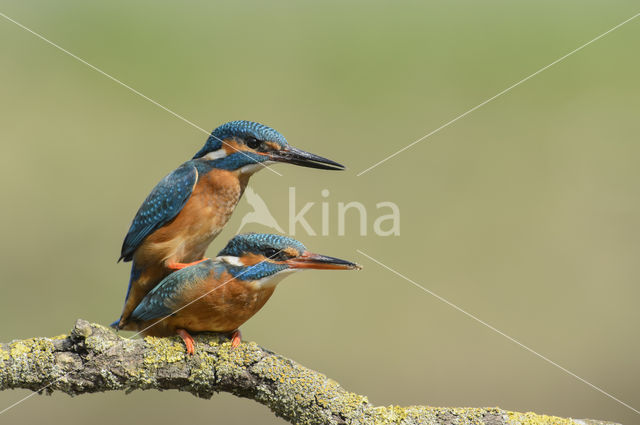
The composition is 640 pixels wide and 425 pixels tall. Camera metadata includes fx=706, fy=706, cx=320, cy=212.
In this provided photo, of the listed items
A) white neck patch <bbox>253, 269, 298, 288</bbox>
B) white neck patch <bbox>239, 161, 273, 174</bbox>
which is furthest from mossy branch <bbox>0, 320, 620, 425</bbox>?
white neck patch <bbox>239, 161, 273, 174</bbox>

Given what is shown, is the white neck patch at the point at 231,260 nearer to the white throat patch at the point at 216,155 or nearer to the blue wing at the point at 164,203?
the blue wing at the point at 164,203

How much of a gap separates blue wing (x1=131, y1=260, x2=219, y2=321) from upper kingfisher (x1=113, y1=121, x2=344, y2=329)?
12cm

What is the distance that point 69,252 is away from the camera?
29.6 feet

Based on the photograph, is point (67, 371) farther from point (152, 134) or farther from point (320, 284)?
point (152, 134)

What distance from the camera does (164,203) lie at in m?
3.52

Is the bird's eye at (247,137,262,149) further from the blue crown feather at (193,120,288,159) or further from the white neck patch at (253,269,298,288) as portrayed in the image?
the white neck patch at (253,269,298,288)

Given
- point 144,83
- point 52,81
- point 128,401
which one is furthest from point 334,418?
point 52,81

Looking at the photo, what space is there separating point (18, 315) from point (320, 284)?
3787 mm

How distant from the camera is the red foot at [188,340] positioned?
10.5ft

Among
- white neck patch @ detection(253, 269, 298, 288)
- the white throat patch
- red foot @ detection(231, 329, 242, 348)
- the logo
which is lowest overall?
red foot @ detection(231, 329, 242, 348)

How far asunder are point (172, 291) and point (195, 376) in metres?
0.44

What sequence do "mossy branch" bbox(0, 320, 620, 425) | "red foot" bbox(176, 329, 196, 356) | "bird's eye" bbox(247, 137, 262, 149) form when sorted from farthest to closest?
"bird's eye" bbox(247, 137, 262, 149)
"red foot" bbox(176, 329, 196, 356)
"mossy branch" bbox(0, 320, 620, 425)

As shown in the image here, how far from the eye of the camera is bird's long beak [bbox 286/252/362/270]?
11.0 ft

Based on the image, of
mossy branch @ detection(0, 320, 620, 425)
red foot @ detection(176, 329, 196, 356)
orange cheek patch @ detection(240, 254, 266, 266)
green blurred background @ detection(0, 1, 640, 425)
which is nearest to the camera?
mossy branch @ detection(0, 320, 620, 425)
